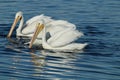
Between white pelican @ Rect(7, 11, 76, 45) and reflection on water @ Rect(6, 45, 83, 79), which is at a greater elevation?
white pelican @ Rect(7, 11, 76, 45)

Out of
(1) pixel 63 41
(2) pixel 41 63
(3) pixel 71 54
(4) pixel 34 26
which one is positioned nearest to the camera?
(2) pixel 41 63

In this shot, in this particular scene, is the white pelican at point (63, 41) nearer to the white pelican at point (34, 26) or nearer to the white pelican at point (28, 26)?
the white pelican at point (34, 26)

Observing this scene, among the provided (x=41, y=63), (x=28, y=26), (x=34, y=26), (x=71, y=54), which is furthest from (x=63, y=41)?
(x=28, y=26)

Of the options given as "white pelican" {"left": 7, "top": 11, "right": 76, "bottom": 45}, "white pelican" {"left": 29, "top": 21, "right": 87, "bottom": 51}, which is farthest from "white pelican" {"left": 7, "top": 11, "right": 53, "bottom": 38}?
"white pelican" {"left": 29, "top": 21, "right": 87, "bottom": 51}

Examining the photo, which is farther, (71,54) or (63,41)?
(63,41)


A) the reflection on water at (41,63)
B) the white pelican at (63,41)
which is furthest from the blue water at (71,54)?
the white pelican at (63,41)

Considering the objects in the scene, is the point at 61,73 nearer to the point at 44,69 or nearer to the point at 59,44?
the point at 44,69

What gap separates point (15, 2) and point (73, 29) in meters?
6.94

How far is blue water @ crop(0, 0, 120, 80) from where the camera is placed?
1257 centimetres

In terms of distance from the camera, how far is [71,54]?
1491 cm

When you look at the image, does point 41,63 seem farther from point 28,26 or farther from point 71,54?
point 28,26

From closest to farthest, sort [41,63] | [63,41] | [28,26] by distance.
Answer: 1. [41,63]
2. [63,41]
3. [28,26]

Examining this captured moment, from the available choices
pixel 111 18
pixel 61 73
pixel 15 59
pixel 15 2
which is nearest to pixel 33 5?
pixel 15 2

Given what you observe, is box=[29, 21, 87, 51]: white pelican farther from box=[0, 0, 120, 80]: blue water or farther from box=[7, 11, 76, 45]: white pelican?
box=[7, 11, 76, 45]: white pelican
